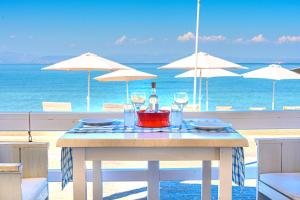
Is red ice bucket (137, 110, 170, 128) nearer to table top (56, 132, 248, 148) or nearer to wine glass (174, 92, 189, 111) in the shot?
wine glass (174, 92, 189, 111)

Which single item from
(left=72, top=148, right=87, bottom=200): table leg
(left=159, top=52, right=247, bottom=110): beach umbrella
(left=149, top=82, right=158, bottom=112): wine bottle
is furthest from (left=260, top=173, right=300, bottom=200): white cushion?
(left=159, top=52, right=247, bottom=110): beach umbrella

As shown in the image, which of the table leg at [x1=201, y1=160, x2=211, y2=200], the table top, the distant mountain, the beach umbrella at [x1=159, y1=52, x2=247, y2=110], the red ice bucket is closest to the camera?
the table top

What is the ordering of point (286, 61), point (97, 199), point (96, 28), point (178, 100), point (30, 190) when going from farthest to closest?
1. point (96, 28)
2. point (286, 61)
3. point (97, 199)
4. point (178, 100)
5. point (30, 190)

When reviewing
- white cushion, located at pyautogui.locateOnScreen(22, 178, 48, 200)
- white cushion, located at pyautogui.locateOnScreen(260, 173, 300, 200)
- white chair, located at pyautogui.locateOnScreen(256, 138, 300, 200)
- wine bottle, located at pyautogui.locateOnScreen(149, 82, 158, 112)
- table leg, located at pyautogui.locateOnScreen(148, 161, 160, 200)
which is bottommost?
table leg, located at pyautogui.locateOnScreen(148, 161, 160, 200)

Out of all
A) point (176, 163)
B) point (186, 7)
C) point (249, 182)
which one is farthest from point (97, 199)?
point (186, 7)

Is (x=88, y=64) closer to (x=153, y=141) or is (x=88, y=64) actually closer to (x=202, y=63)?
A: (x=202, y=63)

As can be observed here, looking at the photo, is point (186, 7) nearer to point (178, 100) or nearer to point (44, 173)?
point (178, 100)

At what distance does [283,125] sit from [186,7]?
1.47 meters

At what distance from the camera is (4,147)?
2.21m

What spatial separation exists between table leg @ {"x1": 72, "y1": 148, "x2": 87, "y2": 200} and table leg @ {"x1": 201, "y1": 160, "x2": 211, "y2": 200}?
929 mm

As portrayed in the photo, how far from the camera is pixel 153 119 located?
6.73ft

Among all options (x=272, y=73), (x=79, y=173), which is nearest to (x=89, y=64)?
(x=79, y=173)

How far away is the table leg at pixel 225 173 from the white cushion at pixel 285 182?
0.97 feet

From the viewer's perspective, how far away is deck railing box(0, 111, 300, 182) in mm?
2893
